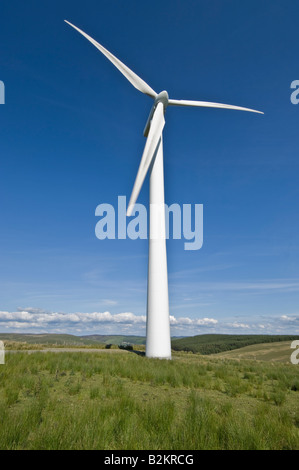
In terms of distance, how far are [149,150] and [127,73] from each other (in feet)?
38.2

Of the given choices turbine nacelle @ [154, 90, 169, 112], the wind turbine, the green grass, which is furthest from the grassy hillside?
turbine nacelle @ [154, 90, 169, 112]

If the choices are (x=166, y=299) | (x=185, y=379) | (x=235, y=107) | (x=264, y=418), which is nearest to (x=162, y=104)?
(x=235, y=107)

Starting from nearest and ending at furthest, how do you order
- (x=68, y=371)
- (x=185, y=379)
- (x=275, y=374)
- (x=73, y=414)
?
(x=73, y=414)
(x=185, y=379)
(x=68, y=371)
(x=275, y=374)

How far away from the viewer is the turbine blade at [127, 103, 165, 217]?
2001cm

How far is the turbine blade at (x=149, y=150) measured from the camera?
65.6 ft

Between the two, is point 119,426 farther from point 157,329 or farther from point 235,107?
point 235,107

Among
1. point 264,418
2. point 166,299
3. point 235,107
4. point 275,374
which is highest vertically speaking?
point 235,107

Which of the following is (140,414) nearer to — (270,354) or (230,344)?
(270,354)

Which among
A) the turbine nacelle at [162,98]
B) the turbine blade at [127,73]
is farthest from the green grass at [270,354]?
the turbine blade at [127,73]

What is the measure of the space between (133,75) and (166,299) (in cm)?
2197

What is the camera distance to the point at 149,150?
22672 millimetres

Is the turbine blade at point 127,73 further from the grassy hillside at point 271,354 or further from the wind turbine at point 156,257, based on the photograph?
the grassy hillside at point 271,354

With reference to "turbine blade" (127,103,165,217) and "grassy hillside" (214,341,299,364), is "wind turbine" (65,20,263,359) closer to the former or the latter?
"turbine blade" (127,103,165,217)

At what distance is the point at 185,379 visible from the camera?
13.8m
